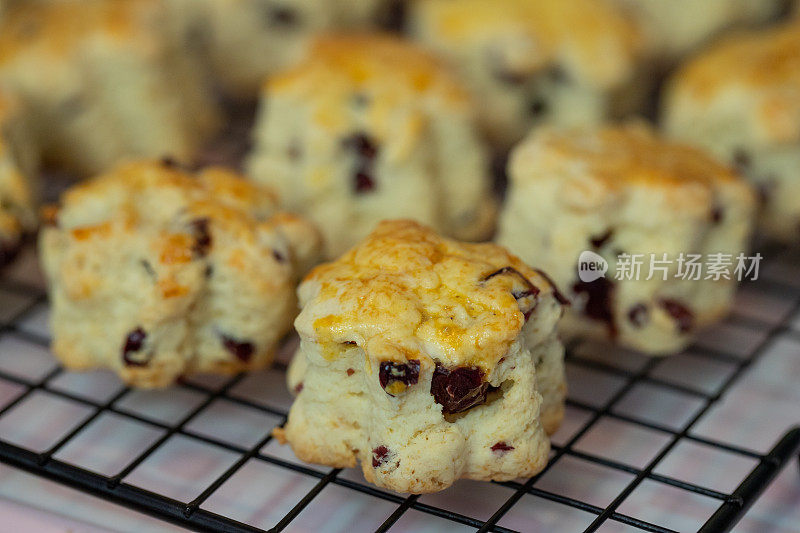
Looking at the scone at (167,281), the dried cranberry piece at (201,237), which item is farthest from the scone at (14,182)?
the dried cranberry piece at (201,237)

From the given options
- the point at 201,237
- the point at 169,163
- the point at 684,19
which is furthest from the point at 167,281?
the point at 684,19

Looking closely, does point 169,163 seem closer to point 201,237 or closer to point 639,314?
point 201,237

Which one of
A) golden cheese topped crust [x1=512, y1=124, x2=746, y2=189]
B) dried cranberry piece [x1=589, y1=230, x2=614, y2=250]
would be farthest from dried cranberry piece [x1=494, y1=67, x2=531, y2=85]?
dried cranberry piece [x1=589, y1=230, x2=614, y2=250]

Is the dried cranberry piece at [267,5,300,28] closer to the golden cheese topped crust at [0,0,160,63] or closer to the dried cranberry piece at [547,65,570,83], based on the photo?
the golden cheese topped crust at [0,0,160,63]

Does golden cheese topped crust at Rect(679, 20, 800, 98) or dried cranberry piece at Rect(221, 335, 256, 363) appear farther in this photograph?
golden cheese topped crust at Rect(679, 20, 800, 98)

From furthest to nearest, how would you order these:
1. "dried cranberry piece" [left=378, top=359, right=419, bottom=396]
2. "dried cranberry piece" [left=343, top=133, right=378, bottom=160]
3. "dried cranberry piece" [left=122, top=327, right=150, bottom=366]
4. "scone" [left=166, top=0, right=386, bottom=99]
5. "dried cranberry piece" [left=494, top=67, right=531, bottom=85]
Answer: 1. "scone" [left=166, top=0, right=386, bottom=99]
2. "dried cranberry piece" [left=494, top=67, right=531, bottom=85]
3. "dried cranberry piece" [left=343, top=133, right=378, bottom=160]
4. "dried cranberry piece" [left=122, top=327, right=150, bottom=366]
5. "dried cranberry piece" [left=378, top=359, right=419, bottom=396]

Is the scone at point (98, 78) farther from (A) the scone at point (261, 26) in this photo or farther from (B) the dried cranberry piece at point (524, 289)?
(B) the dried cranberry piece at point (524, 289)

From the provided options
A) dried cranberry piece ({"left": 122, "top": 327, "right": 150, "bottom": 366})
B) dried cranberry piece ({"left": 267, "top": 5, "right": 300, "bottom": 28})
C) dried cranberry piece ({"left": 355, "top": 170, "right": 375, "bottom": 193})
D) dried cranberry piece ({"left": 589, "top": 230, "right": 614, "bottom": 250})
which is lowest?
dried cranberry piece ({"left": 122, "top": 327, "right": 150, "bottom": 366})

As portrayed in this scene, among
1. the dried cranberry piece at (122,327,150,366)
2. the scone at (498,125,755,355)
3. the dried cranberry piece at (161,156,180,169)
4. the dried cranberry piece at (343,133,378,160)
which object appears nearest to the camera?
the dried cranberry piece at (122,327,150,366)
